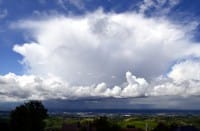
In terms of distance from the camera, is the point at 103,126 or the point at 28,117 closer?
the point at 28,117

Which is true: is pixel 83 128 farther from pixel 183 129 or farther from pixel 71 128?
pixel 183 129

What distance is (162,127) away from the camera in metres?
91.2

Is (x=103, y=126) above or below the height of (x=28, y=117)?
below

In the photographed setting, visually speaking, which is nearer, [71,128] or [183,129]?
[183,129]

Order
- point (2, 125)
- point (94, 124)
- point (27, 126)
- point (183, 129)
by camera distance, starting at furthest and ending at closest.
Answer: point (94, 124) → point (2, 125) → point (27, 126) → point (183, 129)

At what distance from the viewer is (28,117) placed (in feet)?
251

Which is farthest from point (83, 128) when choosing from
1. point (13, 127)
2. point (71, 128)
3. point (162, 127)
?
point (162, 127)

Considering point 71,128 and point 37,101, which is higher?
point 37,101

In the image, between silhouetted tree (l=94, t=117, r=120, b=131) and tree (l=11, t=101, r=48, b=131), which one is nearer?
tree (l=11, t=101, r=48, b=131)

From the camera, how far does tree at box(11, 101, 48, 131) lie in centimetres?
7600

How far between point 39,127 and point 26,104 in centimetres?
620

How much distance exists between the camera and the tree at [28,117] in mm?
76000

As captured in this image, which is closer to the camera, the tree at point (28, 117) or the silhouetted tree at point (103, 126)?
the tree at point (28, 117)

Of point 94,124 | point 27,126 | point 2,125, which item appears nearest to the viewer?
point 27,126
